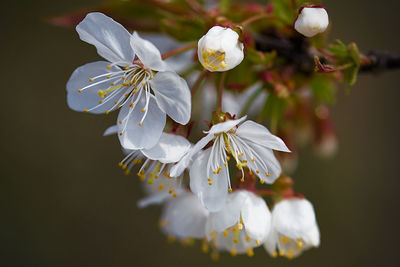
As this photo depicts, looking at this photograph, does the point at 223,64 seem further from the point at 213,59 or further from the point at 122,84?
the point at 122,84

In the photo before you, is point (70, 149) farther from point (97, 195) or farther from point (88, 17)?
point (88, 17)

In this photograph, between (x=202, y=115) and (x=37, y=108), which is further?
(x=37, y=108)

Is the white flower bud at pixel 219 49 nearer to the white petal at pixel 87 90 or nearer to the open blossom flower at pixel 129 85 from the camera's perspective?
the open blossom flower at pixel 129 85

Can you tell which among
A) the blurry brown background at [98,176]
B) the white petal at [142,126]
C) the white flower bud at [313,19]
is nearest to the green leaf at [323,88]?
the white flower bud at [313,19]

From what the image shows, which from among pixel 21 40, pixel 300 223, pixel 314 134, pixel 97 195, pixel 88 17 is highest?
pixel 88 17

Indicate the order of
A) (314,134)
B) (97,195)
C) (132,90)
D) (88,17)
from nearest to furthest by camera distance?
1. (88,17)
2. (132,90)
3. (314,134)
4. (97,195)


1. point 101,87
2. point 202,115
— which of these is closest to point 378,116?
point 202,115
